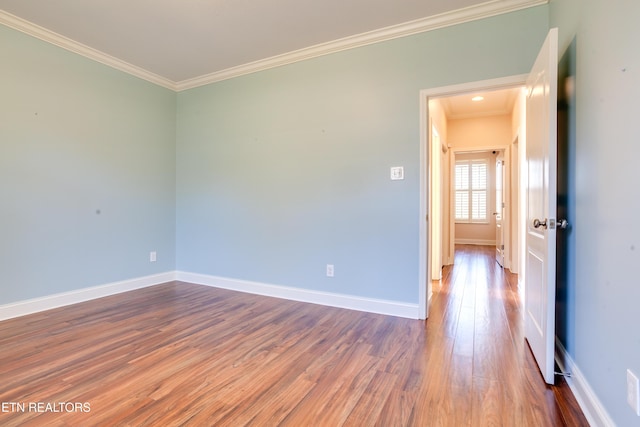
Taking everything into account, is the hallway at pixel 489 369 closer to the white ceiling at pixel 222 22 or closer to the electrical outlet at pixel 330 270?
the electrical outlet at pixel 330 270

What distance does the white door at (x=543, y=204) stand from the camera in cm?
175

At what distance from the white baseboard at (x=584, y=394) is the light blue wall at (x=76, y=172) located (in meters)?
4.15

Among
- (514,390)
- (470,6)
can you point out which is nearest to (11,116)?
(470,6)

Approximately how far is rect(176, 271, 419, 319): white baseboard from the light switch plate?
1149 mm

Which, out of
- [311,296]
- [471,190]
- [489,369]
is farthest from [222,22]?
[471,190]

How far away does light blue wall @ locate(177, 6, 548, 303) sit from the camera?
109 inches

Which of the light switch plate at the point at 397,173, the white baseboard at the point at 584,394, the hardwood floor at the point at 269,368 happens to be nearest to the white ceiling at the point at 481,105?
the light switch plate at the point at 397,173

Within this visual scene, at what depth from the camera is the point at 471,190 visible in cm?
Result: 861

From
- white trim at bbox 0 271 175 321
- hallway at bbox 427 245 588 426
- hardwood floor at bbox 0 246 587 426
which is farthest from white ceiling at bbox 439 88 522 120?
white trim at bbox 0 271 175 321

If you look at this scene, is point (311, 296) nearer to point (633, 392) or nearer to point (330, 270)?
point (330, 270)

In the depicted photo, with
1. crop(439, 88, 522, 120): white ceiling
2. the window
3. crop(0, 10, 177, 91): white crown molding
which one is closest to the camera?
crop(0, 10, 177, 91): white crown molding

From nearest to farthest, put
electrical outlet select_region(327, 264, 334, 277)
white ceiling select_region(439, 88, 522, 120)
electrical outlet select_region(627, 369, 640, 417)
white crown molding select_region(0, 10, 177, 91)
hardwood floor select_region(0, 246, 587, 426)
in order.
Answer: electrical outlet select_region(627, 369, 640, 417) → hardwood floor select_region(0, 246, 587, 426) → white crown molding select_region(0, 10, 177, 91) → electrical outlet select_region(327, 264, 334, 277) → white ceiling select_region(439, 88, 522, 120)

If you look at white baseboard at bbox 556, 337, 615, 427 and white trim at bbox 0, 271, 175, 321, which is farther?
white trim at bbox 0, 271, 175, 321

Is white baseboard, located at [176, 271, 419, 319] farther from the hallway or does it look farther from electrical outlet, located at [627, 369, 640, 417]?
electrical outlet, located at [627, 369, 640, 417]
